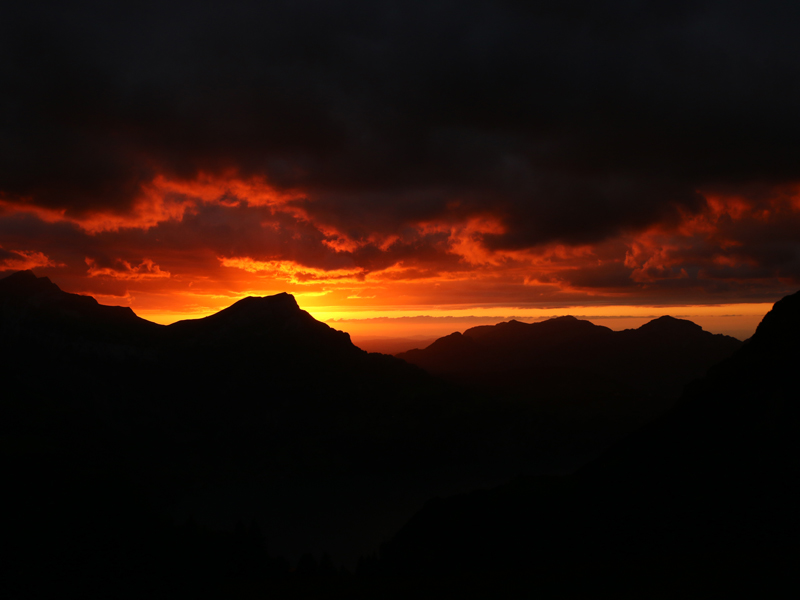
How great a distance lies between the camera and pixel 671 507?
277 feet

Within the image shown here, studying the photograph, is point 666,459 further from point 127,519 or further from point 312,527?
point 312,527

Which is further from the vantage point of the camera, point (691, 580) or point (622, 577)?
point (622, 577)

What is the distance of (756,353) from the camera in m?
109

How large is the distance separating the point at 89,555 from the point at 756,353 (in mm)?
157488

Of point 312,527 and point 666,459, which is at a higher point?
point 666,459

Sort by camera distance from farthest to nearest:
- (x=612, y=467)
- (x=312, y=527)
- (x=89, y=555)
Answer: (x=312, y=527) < (x=612, y=467) < (x=89, y=555)

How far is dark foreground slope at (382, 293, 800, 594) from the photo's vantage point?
66312 millimetres

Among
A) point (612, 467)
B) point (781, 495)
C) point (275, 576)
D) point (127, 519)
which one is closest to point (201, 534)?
point (127, 519)

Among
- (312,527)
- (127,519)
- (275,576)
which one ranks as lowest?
(312,527)

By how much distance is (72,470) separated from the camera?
123 metres

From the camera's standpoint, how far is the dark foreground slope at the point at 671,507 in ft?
218

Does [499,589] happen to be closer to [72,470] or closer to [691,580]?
[691,580]

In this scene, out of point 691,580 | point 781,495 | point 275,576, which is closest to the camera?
point 691,580

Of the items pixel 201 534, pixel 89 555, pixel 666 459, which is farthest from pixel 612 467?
pixel 89 555
